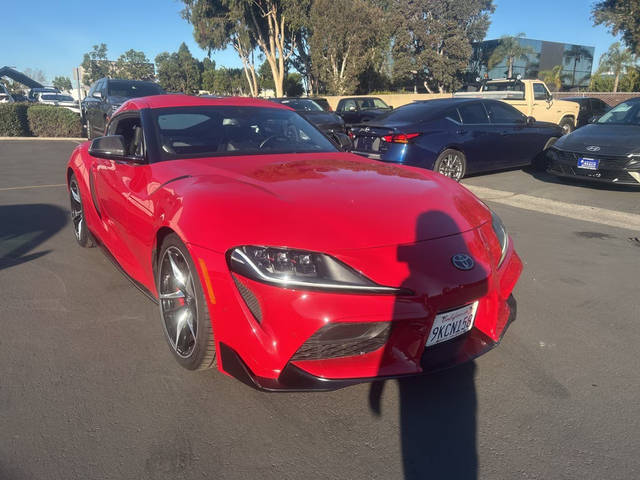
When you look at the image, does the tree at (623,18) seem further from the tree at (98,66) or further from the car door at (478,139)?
the tree at (98,66)

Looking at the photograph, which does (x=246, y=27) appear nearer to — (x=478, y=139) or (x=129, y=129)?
(x=478, y=139)

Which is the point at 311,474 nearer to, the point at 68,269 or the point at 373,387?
the point at 373,387

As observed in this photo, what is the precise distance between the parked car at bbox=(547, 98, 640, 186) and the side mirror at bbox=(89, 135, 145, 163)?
7057mm

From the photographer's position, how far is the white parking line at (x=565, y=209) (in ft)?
20.6

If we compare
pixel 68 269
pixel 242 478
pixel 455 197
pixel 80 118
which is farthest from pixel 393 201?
pixel 80 118

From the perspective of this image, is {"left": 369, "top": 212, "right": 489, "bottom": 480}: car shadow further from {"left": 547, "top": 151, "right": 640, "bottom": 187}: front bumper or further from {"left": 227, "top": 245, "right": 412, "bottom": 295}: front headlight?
{"left": 547, "top": 151, "right": 640, "bottom": 187}: front bumper

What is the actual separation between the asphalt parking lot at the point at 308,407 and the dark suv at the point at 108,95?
10520 mm

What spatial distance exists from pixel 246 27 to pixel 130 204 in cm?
3671

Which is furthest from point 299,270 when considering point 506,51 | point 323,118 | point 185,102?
point 506,51

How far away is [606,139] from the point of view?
809 centimetres

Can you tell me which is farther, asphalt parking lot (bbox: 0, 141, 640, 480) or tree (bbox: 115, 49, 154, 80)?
tree (bbox: 115, 49, 154, 80)

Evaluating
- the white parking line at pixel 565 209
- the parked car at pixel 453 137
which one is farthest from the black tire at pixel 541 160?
the white parking line at pixel 565 209

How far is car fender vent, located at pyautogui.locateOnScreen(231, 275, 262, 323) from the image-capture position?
2195 millimetres

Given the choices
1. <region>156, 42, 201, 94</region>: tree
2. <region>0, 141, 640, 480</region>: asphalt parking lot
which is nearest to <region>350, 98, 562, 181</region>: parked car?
<region>0, 141, 640, 480</region>: asphalt parking lot
